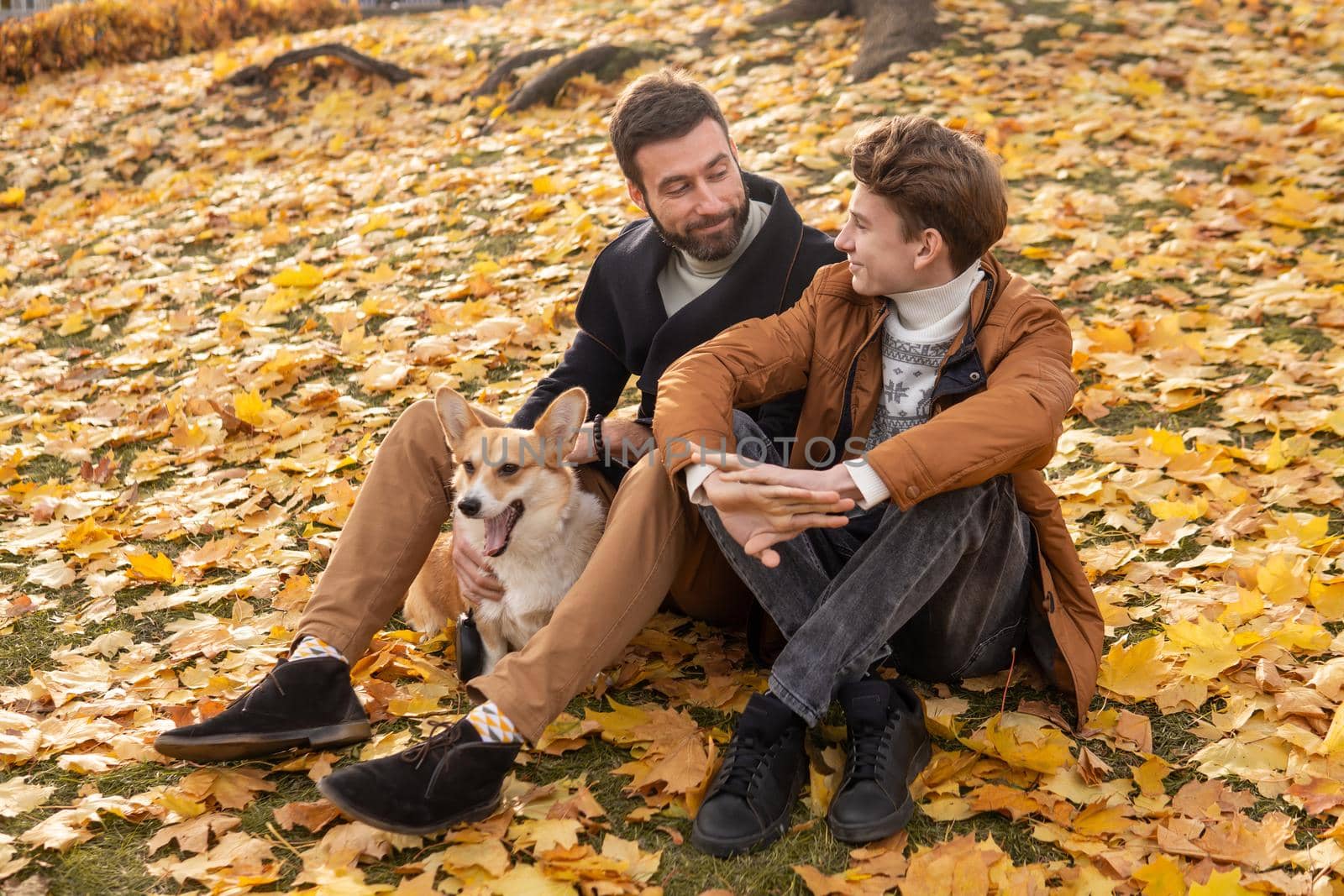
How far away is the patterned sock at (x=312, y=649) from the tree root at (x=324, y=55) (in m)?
8.08

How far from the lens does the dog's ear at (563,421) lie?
2.86 meters

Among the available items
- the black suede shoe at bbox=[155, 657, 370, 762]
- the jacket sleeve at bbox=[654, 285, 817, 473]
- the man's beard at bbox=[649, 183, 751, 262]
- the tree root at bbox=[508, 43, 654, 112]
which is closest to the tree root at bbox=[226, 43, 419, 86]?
the tree root at bbox=[508, 43, 654, 112]

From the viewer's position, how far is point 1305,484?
11.4 ft

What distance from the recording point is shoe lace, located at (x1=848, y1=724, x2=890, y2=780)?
2.33 meters

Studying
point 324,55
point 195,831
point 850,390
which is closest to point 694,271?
point 850,390

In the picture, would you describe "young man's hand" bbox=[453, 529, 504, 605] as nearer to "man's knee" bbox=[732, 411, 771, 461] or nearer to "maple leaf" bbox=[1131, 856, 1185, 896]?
"man's knee" bbox=[732, 411, 771, 461]

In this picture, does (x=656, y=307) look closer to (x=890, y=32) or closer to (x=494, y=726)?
(x=494, y=726)

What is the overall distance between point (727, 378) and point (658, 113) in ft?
3.39

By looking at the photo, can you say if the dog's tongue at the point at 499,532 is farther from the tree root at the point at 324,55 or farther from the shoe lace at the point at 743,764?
the tree root at the point at 324,55

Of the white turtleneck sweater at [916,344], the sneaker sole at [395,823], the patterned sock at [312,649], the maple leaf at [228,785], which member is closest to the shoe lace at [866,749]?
the white turtleneck sweater at [916,344]

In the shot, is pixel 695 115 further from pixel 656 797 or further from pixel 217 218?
pixel 217 218

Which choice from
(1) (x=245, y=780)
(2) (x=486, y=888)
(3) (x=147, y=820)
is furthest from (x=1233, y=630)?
(3) (x=147, y=820)

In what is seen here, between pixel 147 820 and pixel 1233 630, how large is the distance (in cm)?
283

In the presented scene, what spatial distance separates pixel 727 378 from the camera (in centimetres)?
264
